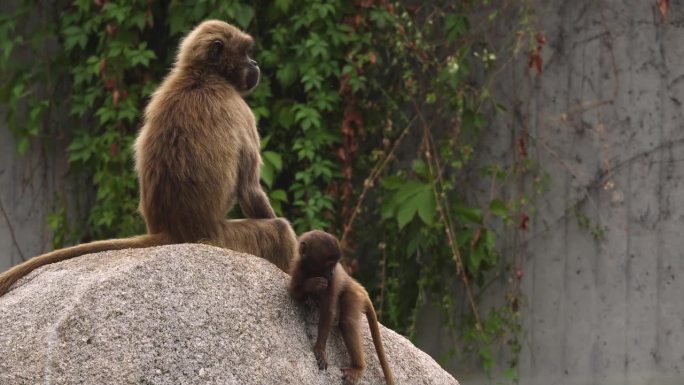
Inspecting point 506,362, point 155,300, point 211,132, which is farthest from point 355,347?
point 506,362

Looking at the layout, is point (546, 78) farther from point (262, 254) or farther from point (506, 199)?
point (262, 254)

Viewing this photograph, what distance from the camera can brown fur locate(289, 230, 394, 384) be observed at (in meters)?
5.21

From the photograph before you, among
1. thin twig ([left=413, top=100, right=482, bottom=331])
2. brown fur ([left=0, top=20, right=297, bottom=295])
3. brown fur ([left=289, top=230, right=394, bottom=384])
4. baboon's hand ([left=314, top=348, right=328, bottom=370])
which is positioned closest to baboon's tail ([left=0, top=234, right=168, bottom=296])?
brown fur ([left=0, top=20, right=297, bottom=295])

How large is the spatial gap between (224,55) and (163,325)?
1.85 metres

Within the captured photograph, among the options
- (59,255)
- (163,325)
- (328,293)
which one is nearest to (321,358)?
(328,293)

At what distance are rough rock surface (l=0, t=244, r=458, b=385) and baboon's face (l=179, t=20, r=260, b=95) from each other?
1.20 m

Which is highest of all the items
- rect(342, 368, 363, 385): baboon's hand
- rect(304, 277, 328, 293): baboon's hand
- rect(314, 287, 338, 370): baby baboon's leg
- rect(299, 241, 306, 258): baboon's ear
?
rect(299, 241, 306, 258): baboon's ear

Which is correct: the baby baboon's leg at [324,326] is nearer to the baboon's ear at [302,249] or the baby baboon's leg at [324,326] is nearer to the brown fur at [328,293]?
the brown fur at [328,293]

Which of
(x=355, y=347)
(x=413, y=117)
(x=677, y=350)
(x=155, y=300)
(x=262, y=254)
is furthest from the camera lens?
(x=413, y=117)

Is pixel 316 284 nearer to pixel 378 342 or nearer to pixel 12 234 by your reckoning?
pixel 378 342

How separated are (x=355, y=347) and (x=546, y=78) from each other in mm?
3917

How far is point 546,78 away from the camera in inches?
344

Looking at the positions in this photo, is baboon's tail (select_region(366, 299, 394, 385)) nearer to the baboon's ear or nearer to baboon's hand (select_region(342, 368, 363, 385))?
baboon's hand (select_region(342, 368, 363, 385))

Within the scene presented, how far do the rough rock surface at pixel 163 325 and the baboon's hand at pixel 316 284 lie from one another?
13 centimetres
